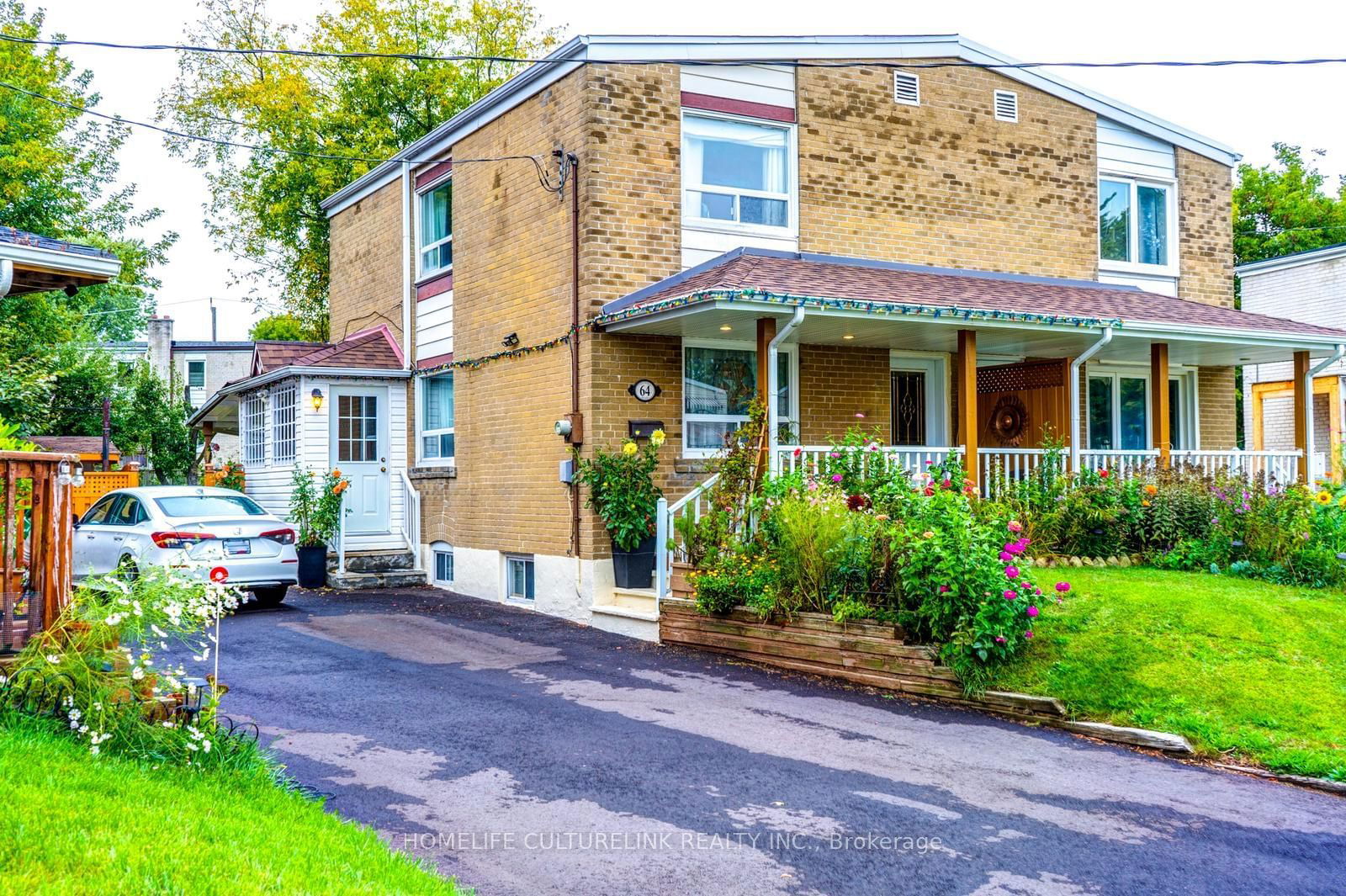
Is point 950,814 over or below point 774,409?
below

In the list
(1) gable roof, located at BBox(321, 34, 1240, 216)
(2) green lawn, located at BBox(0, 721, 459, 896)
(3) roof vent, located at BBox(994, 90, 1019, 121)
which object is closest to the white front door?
(1) gable roof, located at BBox(321, 34, 1240, 216)

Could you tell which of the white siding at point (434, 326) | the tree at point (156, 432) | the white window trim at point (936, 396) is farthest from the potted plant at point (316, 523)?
the tree at point (156, 432)

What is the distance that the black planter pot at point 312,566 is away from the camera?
16891 mm

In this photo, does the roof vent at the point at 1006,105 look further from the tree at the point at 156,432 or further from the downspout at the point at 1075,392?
the tree at the point at 156,432

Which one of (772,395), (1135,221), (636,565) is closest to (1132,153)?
(1135,221)

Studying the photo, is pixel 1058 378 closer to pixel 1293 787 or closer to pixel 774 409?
pixel 774 409

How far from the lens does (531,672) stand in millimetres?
10180

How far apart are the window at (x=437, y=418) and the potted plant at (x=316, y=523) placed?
142 centimetres

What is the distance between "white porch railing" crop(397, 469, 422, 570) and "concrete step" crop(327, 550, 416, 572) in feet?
0.28

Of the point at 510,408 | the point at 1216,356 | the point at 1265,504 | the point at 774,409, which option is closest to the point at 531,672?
the point at 774,409

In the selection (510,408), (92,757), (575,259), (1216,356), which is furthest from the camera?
(1216,356)

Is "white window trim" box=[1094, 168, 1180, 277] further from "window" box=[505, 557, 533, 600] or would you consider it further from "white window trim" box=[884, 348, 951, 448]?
"window" box=[505, 557, 533, 600]

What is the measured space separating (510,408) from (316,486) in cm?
410

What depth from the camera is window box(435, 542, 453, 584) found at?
17125 millimetres
